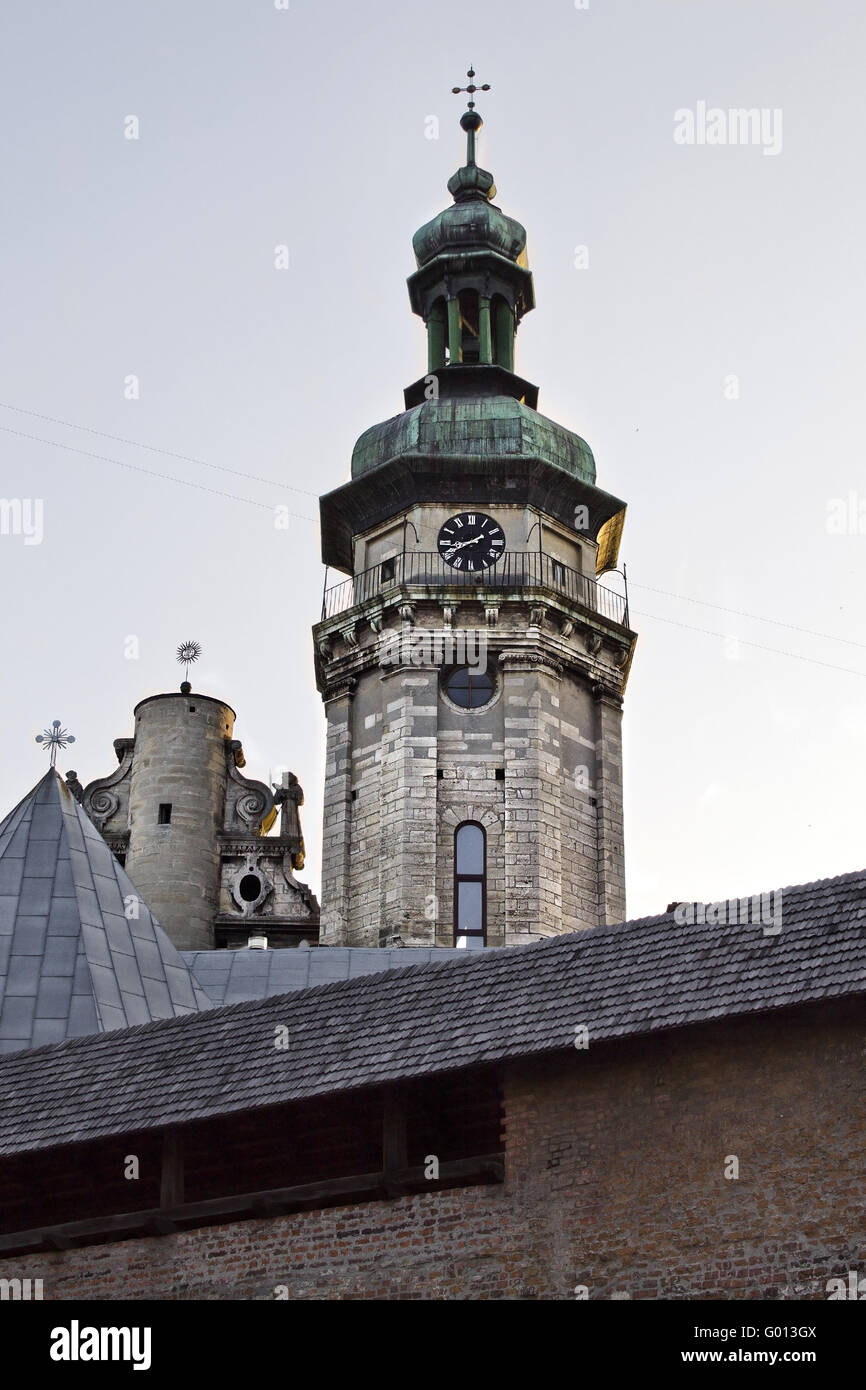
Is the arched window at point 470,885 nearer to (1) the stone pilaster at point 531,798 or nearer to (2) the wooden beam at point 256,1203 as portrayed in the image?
(1) the stone pilaster at point 531,798

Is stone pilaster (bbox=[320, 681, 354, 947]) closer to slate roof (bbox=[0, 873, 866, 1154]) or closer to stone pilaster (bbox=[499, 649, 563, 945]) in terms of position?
stone pilaster (bbox=[499, 649, 563, 945])

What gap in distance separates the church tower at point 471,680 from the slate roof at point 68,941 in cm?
1206

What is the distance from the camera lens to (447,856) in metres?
41.1

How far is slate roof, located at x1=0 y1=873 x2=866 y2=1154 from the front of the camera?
52.6ft

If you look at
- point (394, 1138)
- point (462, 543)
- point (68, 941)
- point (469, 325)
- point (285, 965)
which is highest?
point (469, 325)

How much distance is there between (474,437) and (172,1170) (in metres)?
28.3

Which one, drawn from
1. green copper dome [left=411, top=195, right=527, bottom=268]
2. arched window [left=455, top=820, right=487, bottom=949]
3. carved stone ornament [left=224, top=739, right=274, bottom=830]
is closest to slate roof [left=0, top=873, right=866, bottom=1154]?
arched window [left=455, top=820, right=487, bottom=949]

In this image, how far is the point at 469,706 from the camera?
42.7m

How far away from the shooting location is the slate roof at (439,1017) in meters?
16.0
